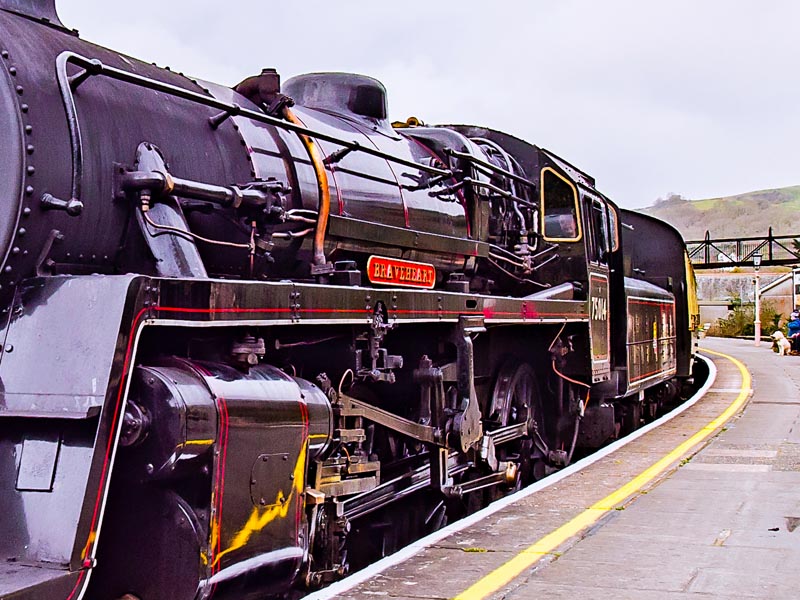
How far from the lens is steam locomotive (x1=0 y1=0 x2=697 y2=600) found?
3.43 meters

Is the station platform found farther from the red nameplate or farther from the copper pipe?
the copper pipe

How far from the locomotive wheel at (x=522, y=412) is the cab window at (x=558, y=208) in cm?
134

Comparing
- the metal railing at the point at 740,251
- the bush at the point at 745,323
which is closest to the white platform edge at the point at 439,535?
the metal railing at the point at 740,251

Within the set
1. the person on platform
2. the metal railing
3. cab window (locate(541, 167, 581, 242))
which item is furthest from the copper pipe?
the person on platform

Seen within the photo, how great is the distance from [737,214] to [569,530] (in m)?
172

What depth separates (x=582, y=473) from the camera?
25.6 feet

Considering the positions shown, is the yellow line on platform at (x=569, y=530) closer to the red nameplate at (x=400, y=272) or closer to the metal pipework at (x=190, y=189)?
the red nameplate at (x=400, y=272)

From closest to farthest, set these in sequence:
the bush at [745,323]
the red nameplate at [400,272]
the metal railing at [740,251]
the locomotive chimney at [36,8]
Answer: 1. the locomotive chimney at [36,8]
2. the red nameplate at [400,272]
3. the metal railing at [740,251]
4. the bush at [745,323]

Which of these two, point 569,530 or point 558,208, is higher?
point 558,208

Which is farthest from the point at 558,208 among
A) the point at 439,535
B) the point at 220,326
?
the point at 220,326

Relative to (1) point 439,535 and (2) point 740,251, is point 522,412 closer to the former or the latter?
(1) point 439,535

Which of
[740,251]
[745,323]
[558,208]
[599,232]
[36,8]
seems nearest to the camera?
[36,8]

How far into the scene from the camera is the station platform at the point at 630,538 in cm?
448

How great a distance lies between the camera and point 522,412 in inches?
339
